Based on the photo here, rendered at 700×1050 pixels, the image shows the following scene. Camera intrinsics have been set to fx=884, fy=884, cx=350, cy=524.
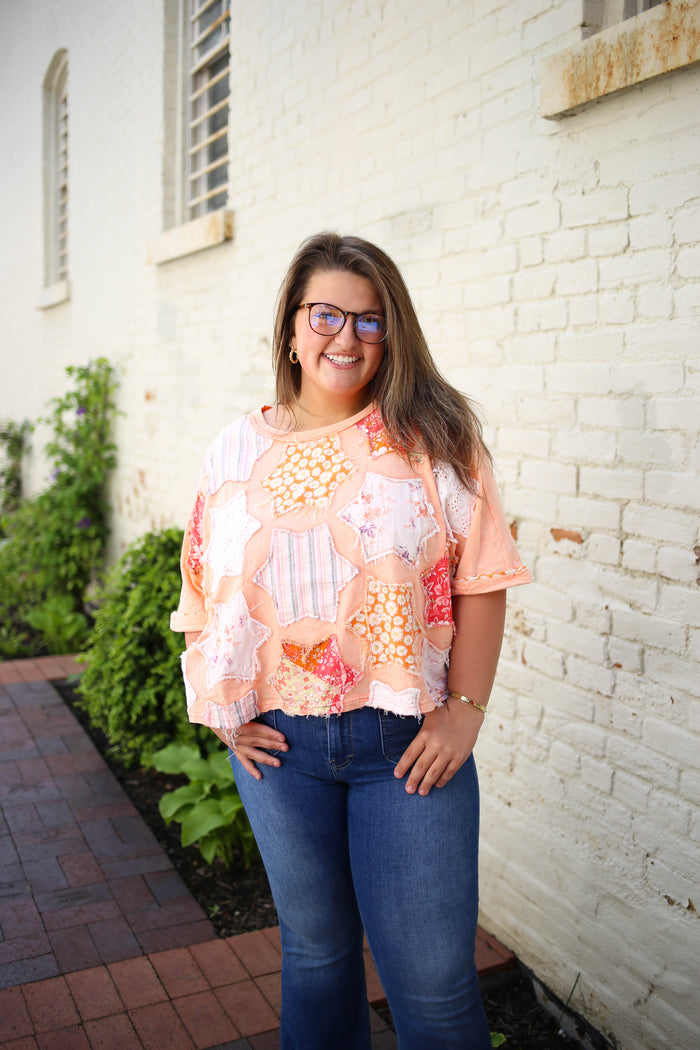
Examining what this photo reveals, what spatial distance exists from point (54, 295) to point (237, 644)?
23.3ft

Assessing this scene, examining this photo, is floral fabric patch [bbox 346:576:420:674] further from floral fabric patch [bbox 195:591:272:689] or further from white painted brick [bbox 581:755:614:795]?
white painted brick [bbox 581:755:614:795]

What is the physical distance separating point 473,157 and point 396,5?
2.57ft

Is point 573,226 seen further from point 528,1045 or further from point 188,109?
point 188,109

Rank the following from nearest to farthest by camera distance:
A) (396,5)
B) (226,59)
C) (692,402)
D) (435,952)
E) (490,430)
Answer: (435,952)
(692,402)
(490,430)
(396,5)
(226,59)

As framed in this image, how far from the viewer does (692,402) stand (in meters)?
1.99

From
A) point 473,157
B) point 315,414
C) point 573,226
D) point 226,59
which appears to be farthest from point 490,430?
point 226,59

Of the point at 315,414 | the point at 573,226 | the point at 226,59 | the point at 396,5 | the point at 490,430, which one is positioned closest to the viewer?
the point at 315,414

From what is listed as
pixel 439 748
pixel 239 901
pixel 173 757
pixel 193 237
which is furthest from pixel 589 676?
pixel 193 237

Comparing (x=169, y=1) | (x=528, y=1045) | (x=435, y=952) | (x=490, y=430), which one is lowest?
(x=528, y=1045)

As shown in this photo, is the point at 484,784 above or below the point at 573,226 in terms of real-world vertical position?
below

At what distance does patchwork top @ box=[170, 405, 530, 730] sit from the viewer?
1567 mm

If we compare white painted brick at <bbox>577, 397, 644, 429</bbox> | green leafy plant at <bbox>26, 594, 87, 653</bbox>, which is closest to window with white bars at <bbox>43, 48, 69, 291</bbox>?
green leafy plant at <bbox>26, 594, 87, 653</bbox>

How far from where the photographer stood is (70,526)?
21.6 ft

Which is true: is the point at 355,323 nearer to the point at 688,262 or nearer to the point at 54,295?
the point at 688,262
